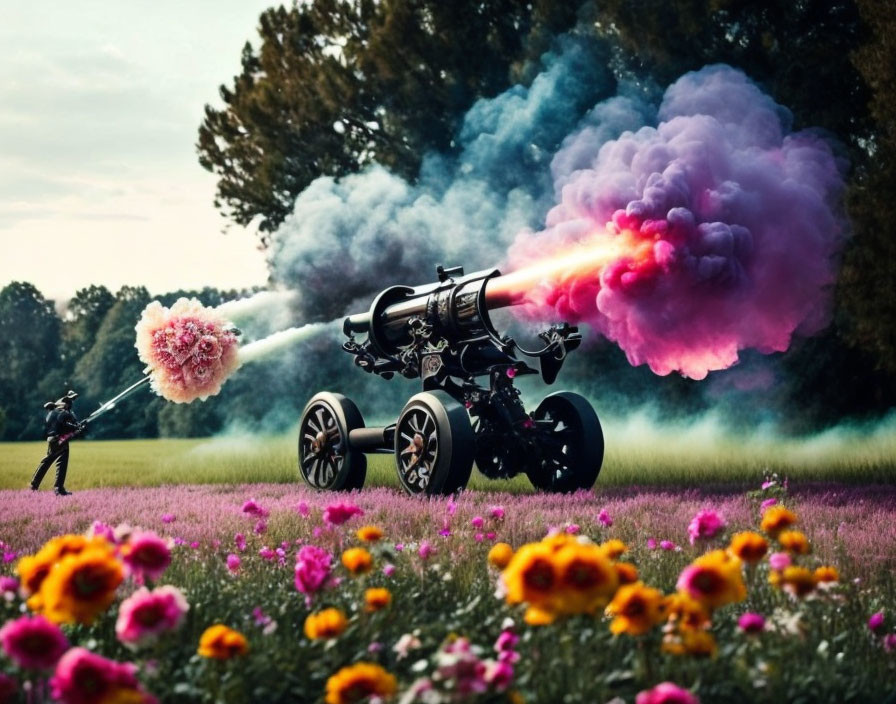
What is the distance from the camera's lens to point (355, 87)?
2303cm

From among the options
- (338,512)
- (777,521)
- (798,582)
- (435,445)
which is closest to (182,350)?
(435,445)

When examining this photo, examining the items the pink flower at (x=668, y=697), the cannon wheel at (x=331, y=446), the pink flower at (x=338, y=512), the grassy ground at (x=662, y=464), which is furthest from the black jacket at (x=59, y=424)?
the pink flower at (x=668, y=697)

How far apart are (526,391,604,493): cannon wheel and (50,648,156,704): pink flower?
25.6 feet

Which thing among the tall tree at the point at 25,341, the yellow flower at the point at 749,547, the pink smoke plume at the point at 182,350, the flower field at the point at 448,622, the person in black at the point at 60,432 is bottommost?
the flower field at the point at 448,622

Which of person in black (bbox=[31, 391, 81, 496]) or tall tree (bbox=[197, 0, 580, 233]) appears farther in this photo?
tall tree (bbox=[197, 0, 580, 233])

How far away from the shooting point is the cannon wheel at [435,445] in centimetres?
947

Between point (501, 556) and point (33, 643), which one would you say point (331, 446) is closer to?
point (501, 556)

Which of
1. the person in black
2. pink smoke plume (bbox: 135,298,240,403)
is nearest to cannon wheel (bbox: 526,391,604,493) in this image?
pink smoke plume (bbox: 135,298,240,403)

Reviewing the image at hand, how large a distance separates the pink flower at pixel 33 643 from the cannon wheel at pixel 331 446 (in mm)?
8323

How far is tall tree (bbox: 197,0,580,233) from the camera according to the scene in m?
22.1

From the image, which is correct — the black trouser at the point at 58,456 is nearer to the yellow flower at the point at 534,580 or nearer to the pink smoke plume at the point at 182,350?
the pink smoke plume at the point at 182,350

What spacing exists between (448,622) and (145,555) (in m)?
1.58

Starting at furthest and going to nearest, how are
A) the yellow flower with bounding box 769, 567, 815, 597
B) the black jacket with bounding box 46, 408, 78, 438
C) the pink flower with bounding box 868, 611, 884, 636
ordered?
1. the black jacket with bounding box 46, 408, 78, 438
2. the pink flower with bounding box 868, 611, 884, 636
3. the yellow flower with bounding box 769, 567, 815, 597

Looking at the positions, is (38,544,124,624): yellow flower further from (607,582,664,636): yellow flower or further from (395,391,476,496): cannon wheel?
(395,391,476,496): cannon wheel
